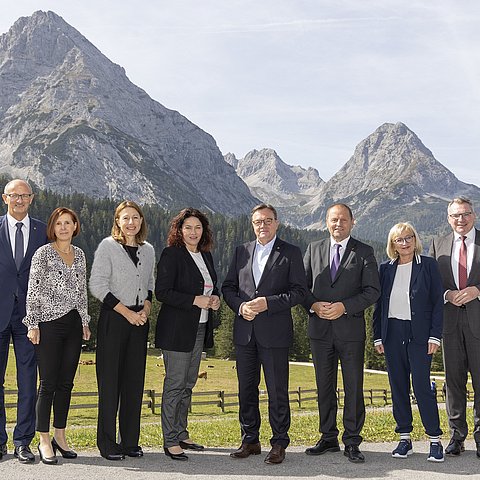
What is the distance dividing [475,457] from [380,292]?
2911 millimetres

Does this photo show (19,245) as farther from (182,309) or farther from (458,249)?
(458,249)

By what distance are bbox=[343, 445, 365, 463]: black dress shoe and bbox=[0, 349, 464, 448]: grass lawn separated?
129 cm

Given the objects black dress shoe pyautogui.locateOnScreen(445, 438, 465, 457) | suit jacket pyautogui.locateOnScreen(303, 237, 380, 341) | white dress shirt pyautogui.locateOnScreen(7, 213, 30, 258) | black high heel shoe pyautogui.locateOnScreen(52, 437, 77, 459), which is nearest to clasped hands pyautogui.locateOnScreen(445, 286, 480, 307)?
suit jacket pyautogui.locateOnScreen(303, 237, 380, 341)

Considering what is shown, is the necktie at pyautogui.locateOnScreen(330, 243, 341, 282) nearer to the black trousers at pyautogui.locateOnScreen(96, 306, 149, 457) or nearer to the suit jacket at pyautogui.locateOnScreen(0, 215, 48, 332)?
the black trousers at pyautogui.locateOnScreen(96, 306, 149, 457)

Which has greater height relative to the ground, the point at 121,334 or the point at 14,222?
the point at 14,222

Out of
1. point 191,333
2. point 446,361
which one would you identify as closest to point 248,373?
point 191,333

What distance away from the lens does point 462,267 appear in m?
10.2

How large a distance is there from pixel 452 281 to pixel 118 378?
5.58 metres

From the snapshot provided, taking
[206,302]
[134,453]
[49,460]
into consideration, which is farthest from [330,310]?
[49,460]

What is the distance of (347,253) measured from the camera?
1014 centimetres

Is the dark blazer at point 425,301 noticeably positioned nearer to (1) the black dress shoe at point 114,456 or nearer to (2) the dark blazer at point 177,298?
(2) the dark blazer at point 177,298

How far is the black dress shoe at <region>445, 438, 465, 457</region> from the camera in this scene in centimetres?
991

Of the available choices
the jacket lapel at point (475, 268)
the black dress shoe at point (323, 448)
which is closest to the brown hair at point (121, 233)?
the black dress shoe at point (323, 448)

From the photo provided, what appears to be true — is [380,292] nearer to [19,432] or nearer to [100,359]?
[100,359]
